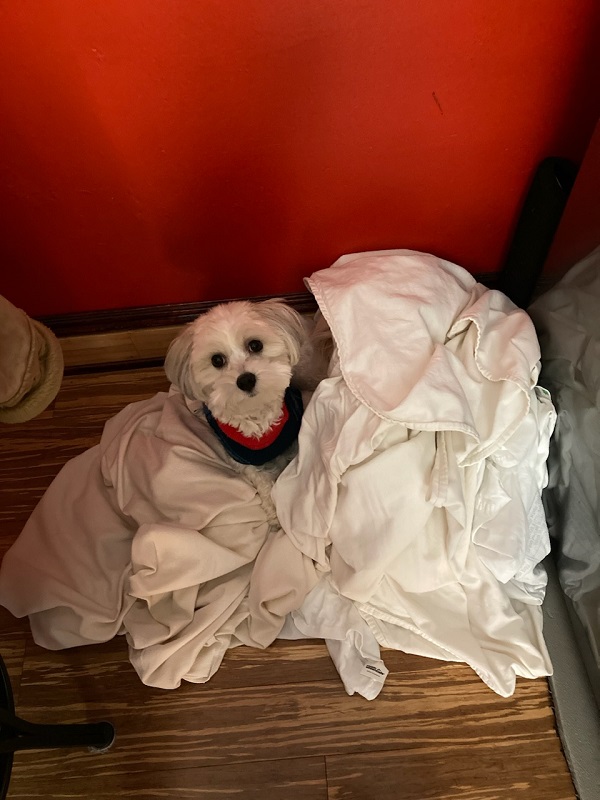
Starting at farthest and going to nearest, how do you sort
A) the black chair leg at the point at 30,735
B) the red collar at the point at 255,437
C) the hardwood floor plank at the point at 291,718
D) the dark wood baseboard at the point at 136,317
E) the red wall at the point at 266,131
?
the dark wood baseboard at the point at 136,317
the red collar at the point at 255,437
the hardwood floor plank at the point at 291,718
the red wall at the point at 266,131
the black chair leg at the point at 30,735

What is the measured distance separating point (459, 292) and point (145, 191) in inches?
26.3

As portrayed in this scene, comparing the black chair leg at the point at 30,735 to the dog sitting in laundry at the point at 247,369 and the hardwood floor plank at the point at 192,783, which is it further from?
the dog sitting in laundry at the point at 247,369

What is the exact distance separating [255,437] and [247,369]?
178mm

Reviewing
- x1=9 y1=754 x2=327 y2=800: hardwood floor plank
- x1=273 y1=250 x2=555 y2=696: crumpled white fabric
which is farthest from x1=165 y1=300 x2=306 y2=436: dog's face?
x1=9 y1=754 x2=327 y2=800: hardwood floor plank

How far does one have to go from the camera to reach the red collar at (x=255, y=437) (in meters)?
1.15

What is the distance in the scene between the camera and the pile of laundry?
41.2 inches

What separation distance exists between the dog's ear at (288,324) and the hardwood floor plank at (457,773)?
732 mm

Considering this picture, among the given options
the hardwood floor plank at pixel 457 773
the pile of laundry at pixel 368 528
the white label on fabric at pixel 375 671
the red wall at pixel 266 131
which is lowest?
the hardwood floor plank at pixel 457 773

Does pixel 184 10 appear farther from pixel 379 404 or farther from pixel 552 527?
pixel 552 527

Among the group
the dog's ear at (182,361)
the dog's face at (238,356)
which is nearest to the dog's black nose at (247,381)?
the dog's face at (238,356)

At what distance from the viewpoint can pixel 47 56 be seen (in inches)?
37.9

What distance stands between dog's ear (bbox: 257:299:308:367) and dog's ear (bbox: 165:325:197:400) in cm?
14

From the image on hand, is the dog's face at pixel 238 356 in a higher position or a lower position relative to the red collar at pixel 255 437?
higher

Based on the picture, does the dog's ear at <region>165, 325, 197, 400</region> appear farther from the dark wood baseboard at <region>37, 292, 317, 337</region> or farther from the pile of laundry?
the dark wood baseboard at <region>37, 292, 317, 337</region>
